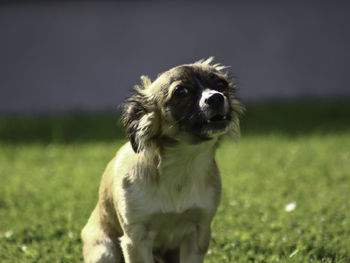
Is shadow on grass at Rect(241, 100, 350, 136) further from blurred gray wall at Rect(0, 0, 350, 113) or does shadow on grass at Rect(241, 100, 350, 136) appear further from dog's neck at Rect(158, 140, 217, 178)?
dog's neck at Rect(158, 140, 217, 178)

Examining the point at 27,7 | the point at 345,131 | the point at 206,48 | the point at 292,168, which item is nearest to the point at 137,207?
the point at 292,168

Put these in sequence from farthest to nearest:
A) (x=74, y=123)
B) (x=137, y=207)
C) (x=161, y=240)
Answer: (x=74, y=123), (x=161, y=240), (x=137, y=207)

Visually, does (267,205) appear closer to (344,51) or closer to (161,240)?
(161,240)

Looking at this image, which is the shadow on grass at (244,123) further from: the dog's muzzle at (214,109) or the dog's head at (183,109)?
the dog's muzzle at (214,109)

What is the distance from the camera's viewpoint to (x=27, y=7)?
10.4 meters

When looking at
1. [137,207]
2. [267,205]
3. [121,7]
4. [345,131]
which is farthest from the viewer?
[121,7]

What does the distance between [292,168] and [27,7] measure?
6.77m

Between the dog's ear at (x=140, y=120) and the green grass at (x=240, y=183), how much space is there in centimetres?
115

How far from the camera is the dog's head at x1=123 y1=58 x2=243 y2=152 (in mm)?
2936

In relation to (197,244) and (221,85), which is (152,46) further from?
(197,244)

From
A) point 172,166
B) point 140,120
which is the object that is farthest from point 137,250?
point 140,120

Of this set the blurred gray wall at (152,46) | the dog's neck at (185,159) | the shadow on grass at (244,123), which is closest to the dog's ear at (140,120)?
the dog's neck at (185,159)

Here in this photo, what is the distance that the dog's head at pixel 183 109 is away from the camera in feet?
9.63

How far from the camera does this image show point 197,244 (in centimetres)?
315
